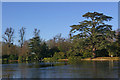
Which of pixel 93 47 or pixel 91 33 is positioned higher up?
pixel 91 33

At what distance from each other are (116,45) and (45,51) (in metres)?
15.4

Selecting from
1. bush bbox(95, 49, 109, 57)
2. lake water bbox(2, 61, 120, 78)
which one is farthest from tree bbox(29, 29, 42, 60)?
lake water bbox(2, 61, 120, 78)

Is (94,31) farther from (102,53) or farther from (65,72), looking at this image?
(65,72)

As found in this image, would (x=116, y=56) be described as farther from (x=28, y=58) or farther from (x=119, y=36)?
(x=28, y=58)

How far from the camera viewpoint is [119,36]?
40.4 m

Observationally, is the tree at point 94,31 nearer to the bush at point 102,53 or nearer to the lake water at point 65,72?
the bush at point 102,53

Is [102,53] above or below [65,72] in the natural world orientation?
above

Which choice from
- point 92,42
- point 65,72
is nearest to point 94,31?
point 92,42

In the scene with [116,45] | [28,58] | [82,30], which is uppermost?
[82,30]

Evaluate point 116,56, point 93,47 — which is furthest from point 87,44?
point 116,56

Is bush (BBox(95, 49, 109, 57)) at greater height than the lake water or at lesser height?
greater

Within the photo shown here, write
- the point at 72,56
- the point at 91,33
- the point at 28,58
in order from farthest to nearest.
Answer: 1. the point at 28,58
2. the point at 91,33
3. the point at 72,56

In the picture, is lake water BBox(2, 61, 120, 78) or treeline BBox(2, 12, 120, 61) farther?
treeline BBox(2, 12, 120, 61)

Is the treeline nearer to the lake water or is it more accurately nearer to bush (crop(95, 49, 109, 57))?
bush (crop(95, 49, 109, 57))
